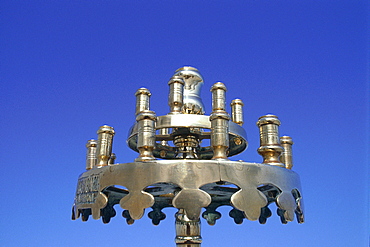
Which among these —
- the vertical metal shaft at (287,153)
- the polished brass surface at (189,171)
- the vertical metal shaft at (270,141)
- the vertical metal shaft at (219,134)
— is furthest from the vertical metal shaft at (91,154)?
the vertical metal shaft at (287,153)

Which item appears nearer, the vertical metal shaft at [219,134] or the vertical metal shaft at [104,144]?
the vertical metal shaft at [219,134]

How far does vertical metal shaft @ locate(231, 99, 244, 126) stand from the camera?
5.20 meters

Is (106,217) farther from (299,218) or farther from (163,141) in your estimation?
(299,218)

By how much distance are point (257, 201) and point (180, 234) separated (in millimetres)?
1576

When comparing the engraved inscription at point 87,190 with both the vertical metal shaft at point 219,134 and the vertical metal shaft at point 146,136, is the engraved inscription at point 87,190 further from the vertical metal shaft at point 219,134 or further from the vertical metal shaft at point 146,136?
the vertical metal shaft at point 219,134

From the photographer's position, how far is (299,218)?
4.06 m

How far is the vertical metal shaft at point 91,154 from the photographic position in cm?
468

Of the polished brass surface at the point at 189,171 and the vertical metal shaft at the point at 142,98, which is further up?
the vertical metal shaft at the point at 142,98

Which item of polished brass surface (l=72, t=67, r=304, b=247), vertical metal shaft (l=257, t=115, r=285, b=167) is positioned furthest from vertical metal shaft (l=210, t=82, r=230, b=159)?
vertical metal shaft (l=257, t=115, r=285, b=167)

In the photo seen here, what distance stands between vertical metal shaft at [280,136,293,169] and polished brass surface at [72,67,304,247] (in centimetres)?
1

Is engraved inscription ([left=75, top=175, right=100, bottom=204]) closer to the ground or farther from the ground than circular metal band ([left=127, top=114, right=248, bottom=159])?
closer to the ground

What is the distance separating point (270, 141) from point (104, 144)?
6.02 ft

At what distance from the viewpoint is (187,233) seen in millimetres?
4645

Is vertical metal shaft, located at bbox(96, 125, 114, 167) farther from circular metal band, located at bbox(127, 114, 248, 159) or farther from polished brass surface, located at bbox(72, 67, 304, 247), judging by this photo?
circular metal band, located at bbox(127, 114, 248, 159)
